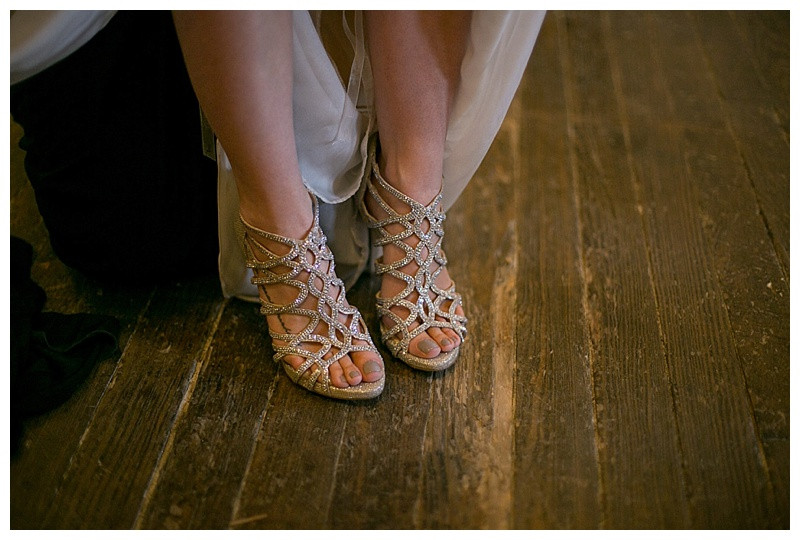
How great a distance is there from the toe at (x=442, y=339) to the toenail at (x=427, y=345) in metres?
0.01

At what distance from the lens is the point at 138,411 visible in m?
0.83

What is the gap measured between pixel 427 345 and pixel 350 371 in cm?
11

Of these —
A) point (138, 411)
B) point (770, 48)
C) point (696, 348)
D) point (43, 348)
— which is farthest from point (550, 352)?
point (770, 48)

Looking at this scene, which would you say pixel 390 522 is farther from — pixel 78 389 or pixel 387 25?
pixel 387 25

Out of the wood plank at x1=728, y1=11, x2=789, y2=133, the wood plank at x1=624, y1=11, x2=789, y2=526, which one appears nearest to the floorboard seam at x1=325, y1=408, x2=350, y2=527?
the wood plank at x1=624, y1=11, x2=789, y2=526

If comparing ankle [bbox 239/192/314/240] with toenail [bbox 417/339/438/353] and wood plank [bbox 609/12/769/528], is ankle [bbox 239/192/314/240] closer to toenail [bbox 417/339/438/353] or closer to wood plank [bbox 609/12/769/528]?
toenail [bbox 417/339/438/353]

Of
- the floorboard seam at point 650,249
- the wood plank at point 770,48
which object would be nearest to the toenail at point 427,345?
the floorboard seam at point 650,249

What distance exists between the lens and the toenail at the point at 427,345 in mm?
876

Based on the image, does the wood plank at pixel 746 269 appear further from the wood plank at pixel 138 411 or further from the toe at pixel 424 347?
the wood plank at pixel 138 411

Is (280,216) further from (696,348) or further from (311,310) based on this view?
(696,348)

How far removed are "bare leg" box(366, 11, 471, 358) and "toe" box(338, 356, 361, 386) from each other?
0.28 ft

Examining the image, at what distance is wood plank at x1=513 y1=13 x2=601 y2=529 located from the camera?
2.48 feet
